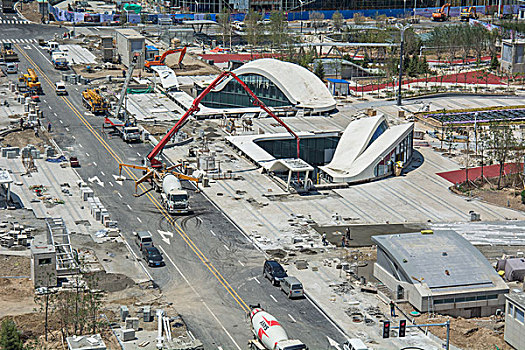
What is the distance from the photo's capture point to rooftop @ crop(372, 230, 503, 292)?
8588 cm

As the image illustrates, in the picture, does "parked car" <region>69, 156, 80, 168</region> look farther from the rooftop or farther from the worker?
the worker

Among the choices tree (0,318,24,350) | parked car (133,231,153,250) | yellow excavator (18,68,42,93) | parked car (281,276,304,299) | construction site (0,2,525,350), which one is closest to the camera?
tree (0,318,24,350)

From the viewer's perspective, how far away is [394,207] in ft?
379

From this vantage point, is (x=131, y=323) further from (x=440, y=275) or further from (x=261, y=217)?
(x=261, y=217)

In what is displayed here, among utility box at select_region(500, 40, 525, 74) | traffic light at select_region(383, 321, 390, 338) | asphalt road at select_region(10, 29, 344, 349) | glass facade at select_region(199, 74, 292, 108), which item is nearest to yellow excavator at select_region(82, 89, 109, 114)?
glass facade at select_region(199, 74, 292, 108)

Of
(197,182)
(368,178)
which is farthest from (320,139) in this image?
(197,182)

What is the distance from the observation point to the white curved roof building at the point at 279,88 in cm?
16288

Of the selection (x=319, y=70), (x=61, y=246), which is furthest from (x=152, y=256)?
(x=319, y=70)

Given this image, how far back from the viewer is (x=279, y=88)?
16388 centimetres

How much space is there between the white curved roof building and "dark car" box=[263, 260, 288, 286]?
70.7 meters

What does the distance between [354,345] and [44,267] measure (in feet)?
102

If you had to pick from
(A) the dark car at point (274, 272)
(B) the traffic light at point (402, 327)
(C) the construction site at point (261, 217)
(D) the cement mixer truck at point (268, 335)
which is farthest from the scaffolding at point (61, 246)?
(B) the traffic light at point (402, 327)

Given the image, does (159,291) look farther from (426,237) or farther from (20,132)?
(20,132)

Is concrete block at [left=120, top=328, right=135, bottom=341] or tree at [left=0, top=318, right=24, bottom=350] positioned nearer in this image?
tree at [left=0, top=318, right=24, bottom=350]
